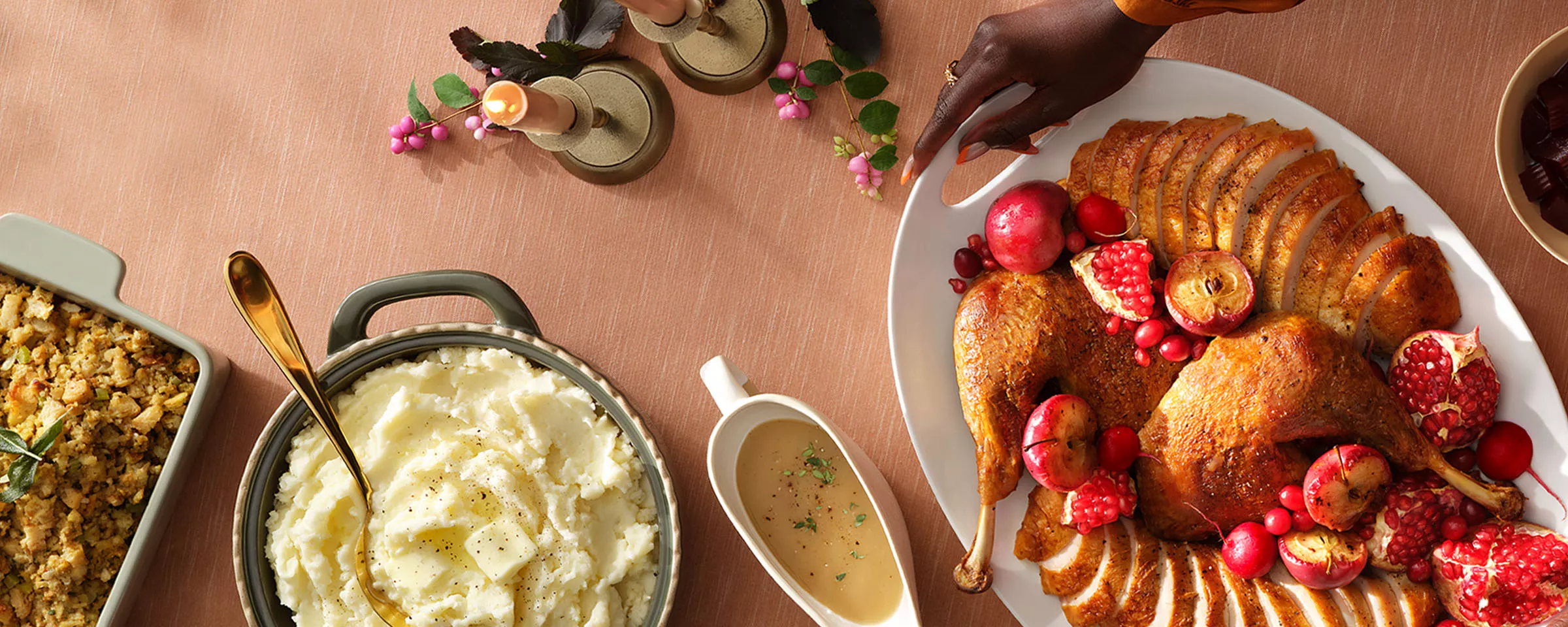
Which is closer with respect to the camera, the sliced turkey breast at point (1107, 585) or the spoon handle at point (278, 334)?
the spoon handle at point (278, 334)

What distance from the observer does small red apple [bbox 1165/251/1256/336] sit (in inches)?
74.2

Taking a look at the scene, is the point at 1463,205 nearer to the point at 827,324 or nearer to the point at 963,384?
the point at 963,384

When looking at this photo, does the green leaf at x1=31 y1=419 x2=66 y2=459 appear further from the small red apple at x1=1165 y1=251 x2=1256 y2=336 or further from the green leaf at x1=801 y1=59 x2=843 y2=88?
the small red apple at x1=1165 y1=251 x2=1256 y2=336

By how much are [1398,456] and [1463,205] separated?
25.9 inches

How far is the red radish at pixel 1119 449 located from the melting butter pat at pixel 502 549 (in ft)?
3.96

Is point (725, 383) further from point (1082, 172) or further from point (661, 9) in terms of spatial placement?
point (1082, 172)

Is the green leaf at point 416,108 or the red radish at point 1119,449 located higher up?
the green leaf at point 416,108

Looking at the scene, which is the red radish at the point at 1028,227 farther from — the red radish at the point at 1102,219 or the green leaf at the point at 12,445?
the green leaf at the point at 12,445

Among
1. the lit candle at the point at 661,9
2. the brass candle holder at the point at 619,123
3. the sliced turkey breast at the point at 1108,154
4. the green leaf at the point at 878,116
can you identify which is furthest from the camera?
the brass candle holder at the point at 619,123

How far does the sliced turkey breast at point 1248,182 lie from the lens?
1.93 m

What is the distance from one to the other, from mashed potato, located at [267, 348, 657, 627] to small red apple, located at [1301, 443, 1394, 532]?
136cm

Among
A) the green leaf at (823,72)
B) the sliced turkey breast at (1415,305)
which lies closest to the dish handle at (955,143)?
the green leaf at (823,72)

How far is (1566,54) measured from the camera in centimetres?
197

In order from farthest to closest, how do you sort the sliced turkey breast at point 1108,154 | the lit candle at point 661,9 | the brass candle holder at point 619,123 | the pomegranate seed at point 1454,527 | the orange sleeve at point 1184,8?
the brass candle holder at point 619,123
the sliced turkey breast at point 1108,154
the pomegranate seed at point 1454,527
the lit candle at point 661,9
the orange sleeve at point 1184,8
